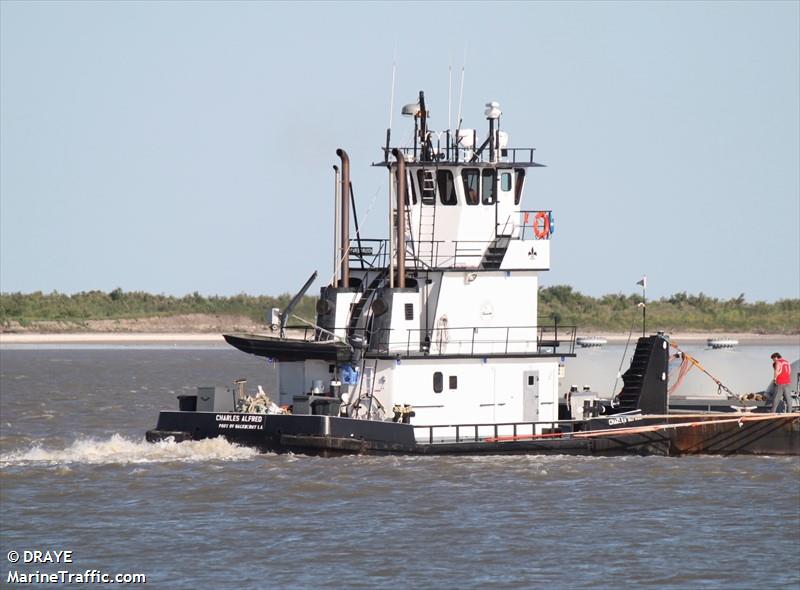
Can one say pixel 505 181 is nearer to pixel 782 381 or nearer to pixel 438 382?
pixel 438 382

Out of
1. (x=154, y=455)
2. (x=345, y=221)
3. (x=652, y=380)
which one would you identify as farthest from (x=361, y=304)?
(x=652, y=380)

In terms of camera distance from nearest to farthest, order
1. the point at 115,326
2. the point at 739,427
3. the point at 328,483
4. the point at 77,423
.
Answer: the point at 328,483
the point at 739,427
the point at 77,423
the point at 115,326

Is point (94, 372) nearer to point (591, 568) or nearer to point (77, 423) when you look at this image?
point (77, 423)

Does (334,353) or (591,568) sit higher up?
(334,353)

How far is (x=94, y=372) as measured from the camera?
7181 cm

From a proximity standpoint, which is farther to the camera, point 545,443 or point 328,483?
point 545,443

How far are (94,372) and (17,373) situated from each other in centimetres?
337

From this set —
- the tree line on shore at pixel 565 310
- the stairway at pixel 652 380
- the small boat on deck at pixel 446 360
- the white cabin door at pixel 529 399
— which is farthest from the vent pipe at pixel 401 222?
the tree line on shore at pixel 565 310

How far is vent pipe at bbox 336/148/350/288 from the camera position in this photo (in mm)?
34062

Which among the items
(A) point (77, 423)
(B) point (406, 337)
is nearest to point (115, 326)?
(A) point (77, 423)

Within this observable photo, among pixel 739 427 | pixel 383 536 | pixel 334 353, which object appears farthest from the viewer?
pixel 739 427

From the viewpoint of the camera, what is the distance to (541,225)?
3369cm

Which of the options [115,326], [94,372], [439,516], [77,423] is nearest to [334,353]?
[439,516]

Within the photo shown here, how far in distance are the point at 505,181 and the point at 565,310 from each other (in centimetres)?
7164
